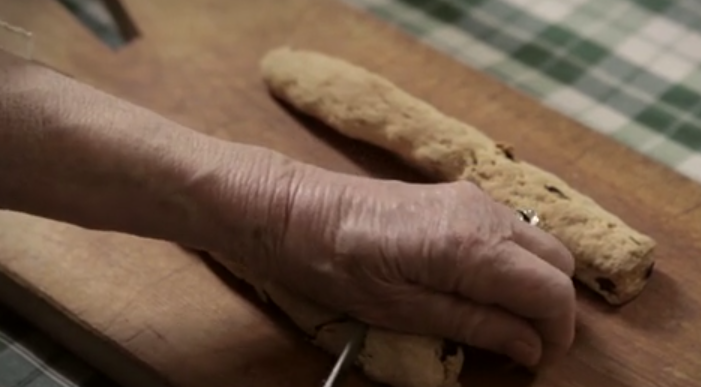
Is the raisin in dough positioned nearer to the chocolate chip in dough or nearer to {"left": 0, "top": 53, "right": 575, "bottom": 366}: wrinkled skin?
{"left": 0, "top": 53, "right": 575, "bottom": 366}: wrinkled skin

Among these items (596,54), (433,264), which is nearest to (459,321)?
(433,264)

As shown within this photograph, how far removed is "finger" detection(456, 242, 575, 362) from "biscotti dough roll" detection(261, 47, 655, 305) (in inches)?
3.4

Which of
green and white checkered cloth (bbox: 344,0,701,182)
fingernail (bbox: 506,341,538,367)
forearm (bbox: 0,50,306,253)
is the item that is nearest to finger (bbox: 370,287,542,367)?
fingernail (bbox: 506,341,538,367)

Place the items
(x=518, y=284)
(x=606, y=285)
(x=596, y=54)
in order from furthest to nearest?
(x=596, y=54) → (x=606, y=285) → (x=518, y=284)

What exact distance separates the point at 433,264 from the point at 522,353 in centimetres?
11

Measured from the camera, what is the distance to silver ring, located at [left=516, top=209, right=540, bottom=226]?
0.88 metres

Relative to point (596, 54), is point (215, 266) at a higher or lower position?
lower

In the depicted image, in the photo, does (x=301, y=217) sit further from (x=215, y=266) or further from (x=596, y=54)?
(x=596, y=54)

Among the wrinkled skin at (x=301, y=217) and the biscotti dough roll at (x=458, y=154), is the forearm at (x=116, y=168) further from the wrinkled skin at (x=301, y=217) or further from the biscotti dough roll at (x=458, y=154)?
the biscotti dough roll at (x=458, y=154)

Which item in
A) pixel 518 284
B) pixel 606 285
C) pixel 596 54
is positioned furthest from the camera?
pixel 596 54

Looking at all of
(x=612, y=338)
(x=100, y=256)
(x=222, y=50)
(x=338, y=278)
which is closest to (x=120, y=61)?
(x=222, y=50)

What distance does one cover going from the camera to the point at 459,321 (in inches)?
32.2

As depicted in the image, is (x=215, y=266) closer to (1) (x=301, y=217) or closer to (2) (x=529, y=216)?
(1) (x=301, y=217)

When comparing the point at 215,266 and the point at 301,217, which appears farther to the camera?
the point at 215,266
